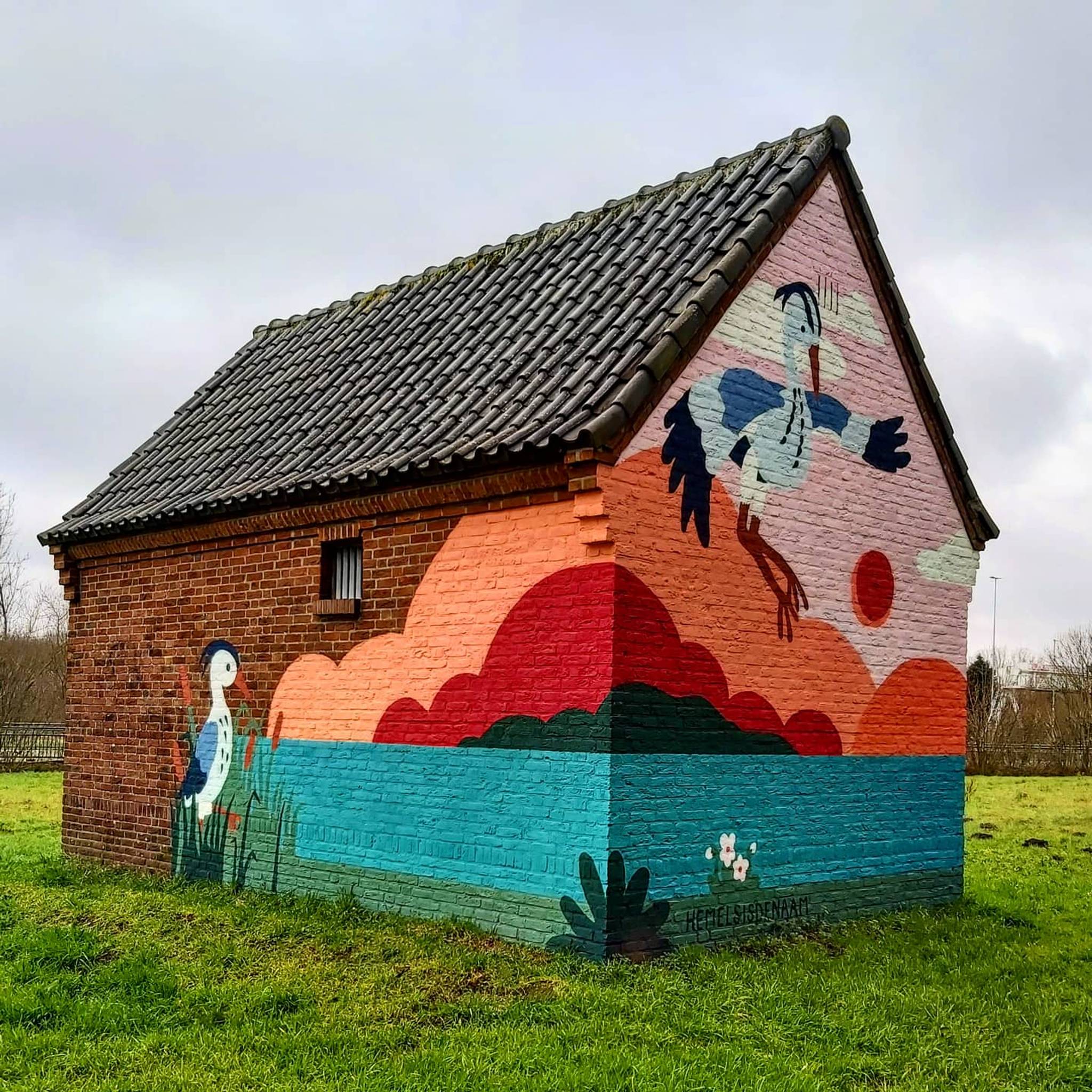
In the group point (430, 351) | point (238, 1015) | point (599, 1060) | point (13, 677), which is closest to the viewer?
point (599, 1060)

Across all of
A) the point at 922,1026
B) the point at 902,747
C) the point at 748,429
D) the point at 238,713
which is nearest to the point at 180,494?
the point at 238,713

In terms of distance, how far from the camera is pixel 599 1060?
734cm

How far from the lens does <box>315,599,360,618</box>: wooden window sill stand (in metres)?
11.6

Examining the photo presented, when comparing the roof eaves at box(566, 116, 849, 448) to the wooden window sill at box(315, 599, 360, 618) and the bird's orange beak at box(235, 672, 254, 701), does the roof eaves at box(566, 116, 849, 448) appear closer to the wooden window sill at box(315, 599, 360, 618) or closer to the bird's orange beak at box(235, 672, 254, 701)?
the wooden window sill at box(315, 599, 360, 618)

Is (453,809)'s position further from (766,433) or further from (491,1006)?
(766,433)

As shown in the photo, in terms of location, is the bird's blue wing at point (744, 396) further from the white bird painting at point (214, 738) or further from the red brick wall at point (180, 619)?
the white bird painting at point (214, 738)

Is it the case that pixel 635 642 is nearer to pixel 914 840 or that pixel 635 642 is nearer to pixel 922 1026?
pixel 922 1026

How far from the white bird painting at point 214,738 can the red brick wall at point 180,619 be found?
0.55 ft

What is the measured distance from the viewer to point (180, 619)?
45.3 ft

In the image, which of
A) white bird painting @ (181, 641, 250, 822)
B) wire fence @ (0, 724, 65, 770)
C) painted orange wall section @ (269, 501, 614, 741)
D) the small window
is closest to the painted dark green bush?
painted orange wall section @ (269, 501, 614, 741)

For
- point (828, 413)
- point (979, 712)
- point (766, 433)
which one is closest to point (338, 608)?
point (766, 433)

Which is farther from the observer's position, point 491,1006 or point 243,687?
point 243,687

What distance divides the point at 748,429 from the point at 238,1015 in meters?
6.06

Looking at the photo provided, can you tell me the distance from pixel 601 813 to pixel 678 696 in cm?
117
